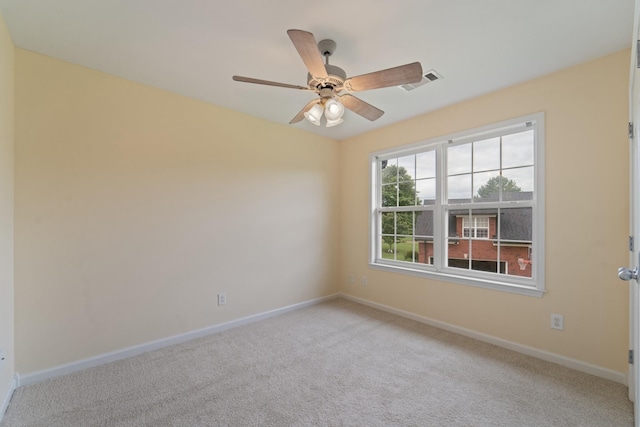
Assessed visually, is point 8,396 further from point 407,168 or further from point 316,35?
point 407,168

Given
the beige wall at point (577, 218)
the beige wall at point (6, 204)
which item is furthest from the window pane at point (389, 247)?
the beige wall at point (6, 204)

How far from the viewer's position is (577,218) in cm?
228

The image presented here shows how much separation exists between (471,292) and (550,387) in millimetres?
973

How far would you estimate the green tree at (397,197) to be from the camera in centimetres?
362

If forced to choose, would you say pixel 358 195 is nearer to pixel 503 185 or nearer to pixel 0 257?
pixel 503 185

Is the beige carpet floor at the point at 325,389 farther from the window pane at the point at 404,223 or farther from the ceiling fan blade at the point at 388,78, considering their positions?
the ceiling fan blade at the point at 388,78

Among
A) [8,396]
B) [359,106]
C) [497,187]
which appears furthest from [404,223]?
[8,396]

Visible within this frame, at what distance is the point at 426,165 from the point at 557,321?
1967mm

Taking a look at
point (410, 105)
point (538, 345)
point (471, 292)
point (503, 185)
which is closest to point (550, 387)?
point (538, 345)

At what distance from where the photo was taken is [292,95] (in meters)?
2.81

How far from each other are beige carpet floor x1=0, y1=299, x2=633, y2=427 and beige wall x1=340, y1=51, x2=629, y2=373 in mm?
254

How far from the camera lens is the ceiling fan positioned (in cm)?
Answer: 158

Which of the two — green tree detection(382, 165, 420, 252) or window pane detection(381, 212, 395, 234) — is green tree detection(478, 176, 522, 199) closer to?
green tree detection(382, 165, 420, 252)

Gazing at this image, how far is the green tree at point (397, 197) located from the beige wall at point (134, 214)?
4.16ft
